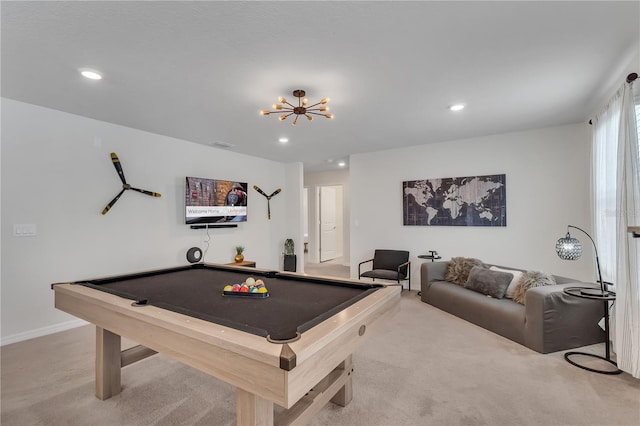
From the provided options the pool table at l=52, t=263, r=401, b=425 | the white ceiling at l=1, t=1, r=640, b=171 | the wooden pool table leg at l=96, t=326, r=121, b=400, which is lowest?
the wooden pool table leg at l=96, t=326, r=121, b=400

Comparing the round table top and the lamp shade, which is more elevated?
the lamp shade

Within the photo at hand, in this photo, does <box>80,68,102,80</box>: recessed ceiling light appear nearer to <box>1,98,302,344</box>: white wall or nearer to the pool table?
<box>1,98,302,344</box>: white wall

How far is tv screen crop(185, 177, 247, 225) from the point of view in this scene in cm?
444

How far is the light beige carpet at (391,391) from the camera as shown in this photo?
70.1 inches

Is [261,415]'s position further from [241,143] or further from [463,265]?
[241,143]

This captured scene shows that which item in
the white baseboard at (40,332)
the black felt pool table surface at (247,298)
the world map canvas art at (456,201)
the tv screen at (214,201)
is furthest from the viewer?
the tv screen at (214,201)

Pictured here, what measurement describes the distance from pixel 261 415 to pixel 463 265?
3.51 metres

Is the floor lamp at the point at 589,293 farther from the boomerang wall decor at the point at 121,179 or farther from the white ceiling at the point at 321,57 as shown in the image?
the boomerang wall decor at the point at 121,179

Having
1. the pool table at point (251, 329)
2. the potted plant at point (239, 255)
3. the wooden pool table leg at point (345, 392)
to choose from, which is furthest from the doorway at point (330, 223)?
the wooden pool table leg at point (345, 392)

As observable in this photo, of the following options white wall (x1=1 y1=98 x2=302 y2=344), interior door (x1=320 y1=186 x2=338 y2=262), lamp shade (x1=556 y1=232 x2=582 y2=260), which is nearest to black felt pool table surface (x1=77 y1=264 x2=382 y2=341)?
white wall (x1=1 y1=98 x2=302 y2=344)

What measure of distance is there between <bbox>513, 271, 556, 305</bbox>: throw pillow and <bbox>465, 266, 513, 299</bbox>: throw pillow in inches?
5.9

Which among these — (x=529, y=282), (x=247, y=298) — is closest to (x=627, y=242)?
(x=529, y=282)

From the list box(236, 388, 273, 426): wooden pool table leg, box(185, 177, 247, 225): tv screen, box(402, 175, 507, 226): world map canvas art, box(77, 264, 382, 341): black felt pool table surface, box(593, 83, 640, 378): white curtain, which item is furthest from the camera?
box(185, 177, 247, 225): tv screen

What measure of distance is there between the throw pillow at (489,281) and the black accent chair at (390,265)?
1104 millimetres
